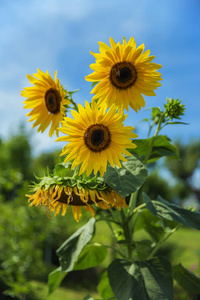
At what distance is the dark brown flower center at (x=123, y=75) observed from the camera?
2.87 ft

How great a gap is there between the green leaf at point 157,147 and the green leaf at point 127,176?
0.31 feet

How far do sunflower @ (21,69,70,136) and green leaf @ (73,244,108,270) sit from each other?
1.78ft

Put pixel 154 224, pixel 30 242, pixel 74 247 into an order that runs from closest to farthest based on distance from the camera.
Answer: pixel 74 247, pixel 154 224, pixel 30 242

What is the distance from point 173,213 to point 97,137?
334 mm

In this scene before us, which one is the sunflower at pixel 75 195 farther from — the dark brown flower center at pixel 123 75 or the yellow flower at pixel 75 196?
the dark brown flower center at pixel 123 75

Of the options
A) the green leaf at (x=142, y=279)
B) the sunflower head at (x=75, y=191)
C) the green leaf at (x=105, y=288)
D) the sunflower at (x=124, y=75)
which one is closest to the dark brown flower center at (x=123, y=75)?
the sunflower at (x=124, y=75)

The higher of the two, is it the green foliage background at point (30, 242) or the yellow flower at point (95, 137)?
the yellow flower at point (95, 137)

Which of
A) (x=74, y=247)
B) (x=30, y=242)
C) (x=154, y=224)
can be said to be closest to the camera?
(x=74, y=247)

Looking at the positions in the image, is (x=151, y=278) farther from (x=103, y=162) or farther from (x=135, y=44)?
(x=135, y=44)

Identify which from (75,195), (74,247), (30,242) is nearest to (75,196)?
(75,195)

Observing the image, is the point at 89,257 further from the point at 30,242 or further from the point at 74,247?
the point at 30,242

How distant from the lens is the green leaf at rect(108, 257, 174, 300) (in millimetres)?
943

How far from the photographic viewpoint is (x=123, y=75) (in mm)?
878

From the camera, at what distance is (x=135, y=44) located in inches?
33.8
